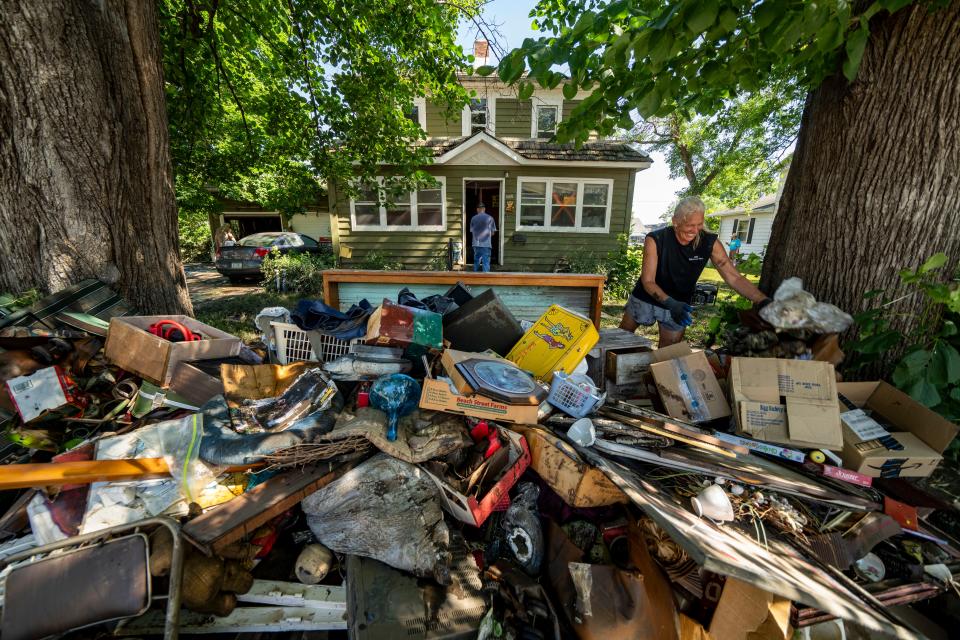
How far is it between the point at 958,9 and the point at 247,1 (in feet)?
20.2

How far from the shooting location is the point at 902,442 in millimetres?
1947

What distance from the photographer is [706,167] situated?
736 inches

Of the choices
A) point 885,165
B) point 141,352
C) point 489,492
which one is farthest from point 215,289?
point 885,165

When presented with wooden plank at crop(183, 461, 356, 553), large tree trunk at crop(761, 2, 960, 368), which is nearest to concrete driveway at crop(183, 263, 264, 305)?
wooden plank at crop(183, 461, 356, 553)

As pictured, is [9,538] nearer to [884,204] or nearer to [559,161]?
[884,204]

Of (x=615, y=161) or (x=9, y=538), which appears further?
(x=615, y=161)

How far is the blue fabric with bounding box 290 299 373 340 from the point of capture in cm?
263

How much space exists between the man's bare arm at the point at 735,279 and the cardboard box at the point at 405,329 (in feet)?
7.40

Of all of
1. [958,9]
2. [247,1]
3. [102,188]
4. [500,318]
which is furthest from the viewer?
[247,1]

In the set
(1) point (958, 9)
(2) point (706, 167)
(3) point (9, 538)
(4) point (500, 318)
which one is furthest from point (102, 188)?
(2) point (706, 167)

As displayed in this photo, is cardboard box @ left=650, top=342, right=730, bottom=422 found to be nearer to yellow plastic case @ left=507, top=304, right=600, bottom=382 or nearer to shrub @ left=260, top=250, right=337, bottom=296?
yellow plastic case @ left=507, top=304, right=600, bottom=382

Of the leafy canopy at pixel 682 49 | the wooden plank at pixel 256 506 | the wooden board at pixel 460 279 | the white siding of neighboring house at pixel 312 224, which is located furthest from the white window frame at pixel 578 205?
the white siding of neighboring house at pixel 312 224

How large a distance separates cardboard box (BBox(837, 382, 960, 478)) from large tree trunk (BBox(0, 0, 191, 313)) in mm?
4880

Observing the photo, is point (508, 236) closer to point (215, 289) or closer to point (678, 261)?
point (678, 261)
